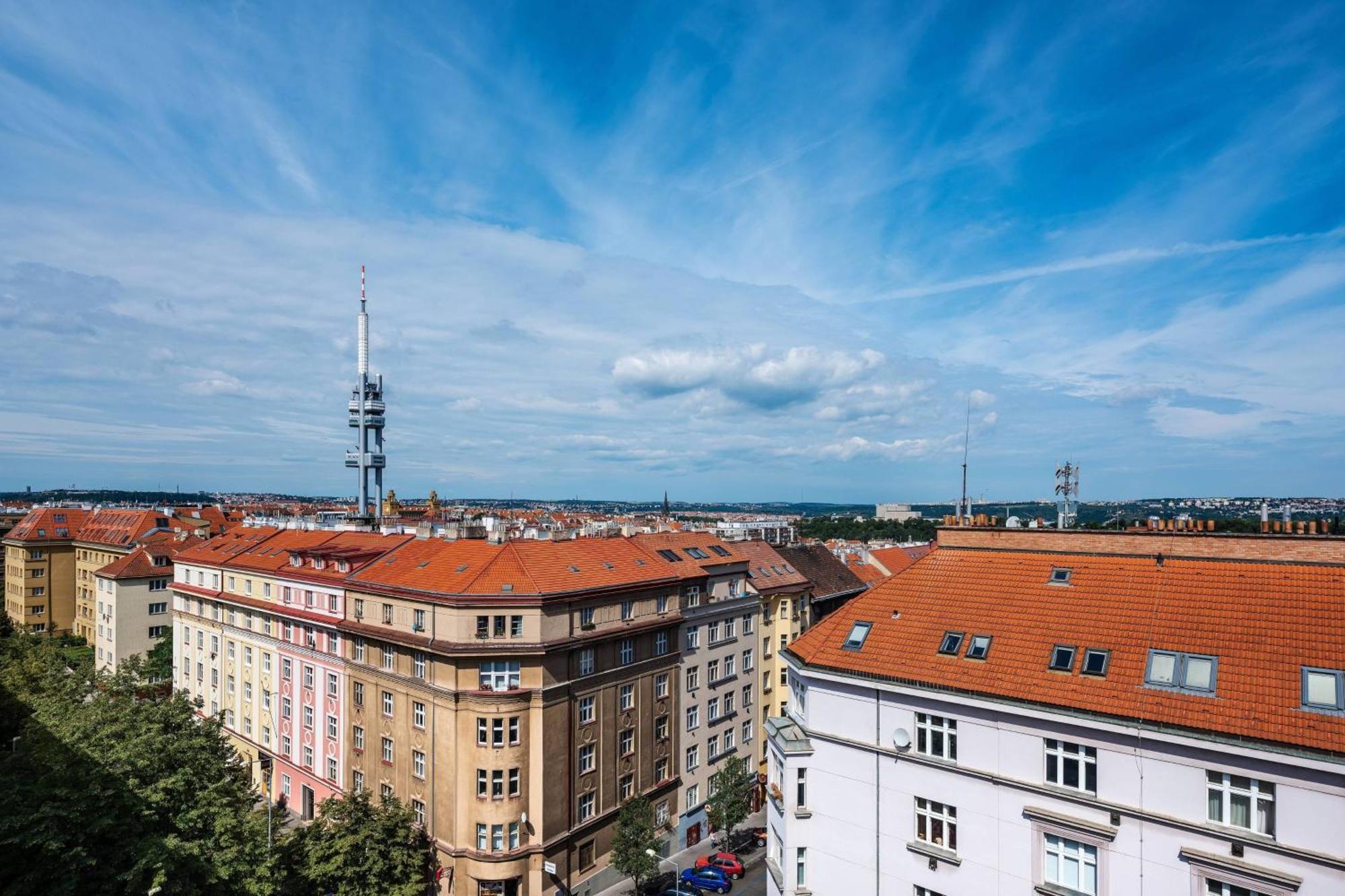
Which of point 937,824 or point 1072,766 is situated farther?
point 937,824

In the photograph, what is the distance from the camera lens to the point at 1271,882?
63.9ft

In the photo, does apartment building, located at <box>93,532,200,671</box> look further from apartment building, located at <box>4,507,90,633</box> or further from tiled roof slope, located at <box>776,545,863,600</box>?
tiled roof slope, located at <box>776,545,863,600</box>

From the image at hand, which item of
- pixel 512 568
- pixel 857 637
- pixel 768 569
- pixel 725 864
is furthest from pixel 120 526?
pixel 857 637

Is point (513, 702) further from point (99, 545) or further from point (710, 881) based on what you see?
point (99, 545)

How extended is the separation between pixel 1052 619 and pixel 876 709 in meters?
7.39

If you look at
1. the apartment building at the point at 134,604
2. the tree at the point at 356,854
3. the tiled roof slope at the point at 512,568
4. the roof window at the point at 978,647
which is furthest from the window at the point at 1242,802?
the apartment building at the point at 134,604

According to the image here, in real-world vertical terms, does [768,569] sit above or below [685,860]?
above

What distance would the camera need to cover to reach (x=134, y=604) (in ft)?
273

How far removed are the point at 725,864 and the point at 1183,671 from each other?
3193 cm

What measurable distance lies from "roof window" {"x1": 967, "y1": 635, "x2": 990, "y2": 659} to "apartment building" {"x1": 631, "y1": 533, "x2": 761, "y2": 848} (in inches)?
941

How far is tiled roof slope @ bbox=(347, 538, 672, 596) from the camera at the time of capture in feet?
129

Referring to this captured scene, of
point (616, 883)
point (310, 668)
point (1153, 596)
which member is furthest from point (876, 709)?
point (310, 668)

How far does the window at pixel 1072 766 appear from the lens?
22844mm

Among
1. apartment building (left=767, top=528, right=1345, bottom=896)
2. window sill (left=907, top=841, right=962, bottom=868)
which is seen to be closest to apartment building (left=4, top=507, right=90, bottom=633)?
apartment building (left=767, top=528, right=1345, bottom=896)
